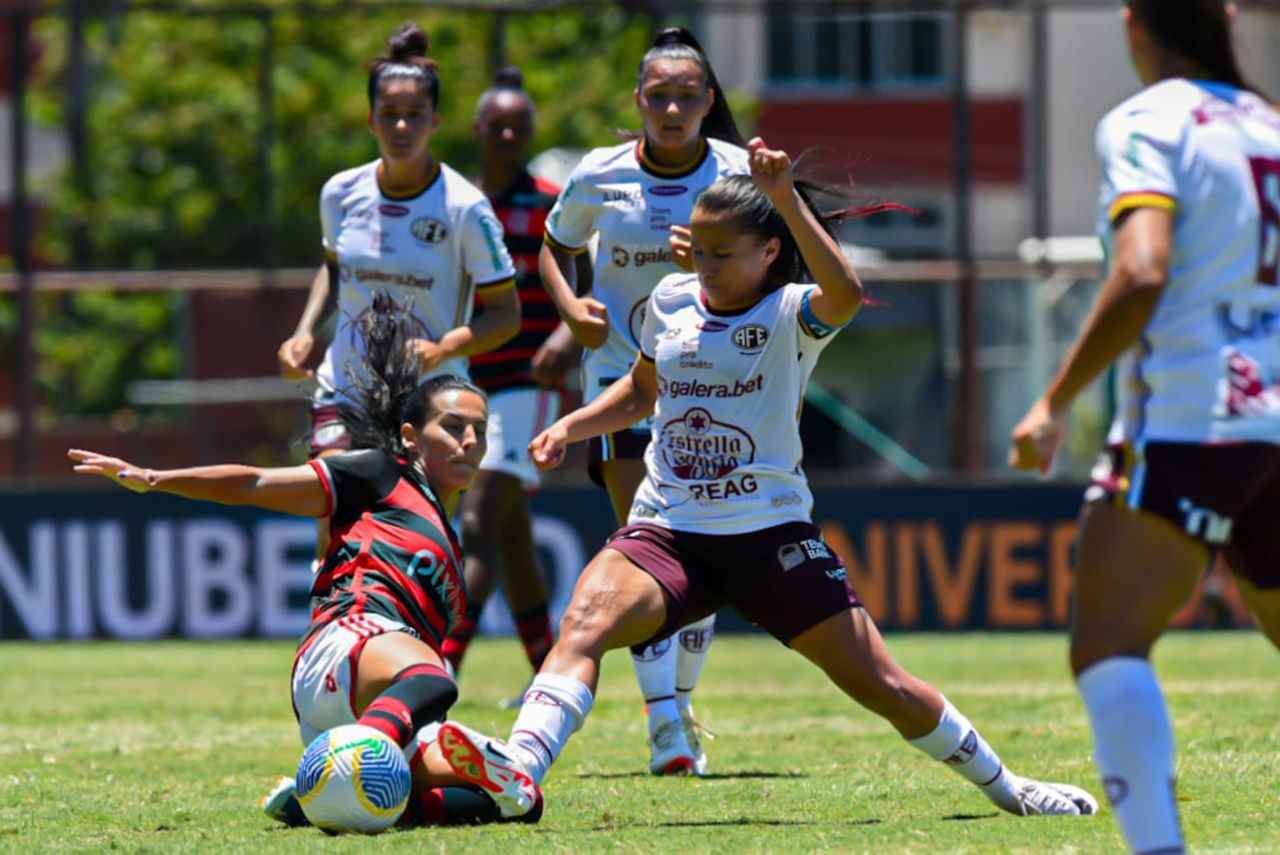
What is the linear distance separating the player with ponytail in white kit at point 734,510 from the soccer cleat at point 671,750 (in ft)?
4.01

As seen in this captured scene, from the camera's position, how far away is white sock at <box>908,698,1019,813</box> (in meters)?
5.44

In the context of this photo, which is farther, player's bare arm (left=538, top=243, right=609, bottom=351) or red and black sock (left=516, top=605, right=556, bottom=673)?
red and black sock (left=516, top=605, right=556, bottom=673)

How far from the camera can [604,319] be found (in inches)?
271

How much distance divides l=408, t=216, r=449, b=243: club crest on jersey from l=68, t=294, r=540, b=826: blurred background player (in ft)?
5.71

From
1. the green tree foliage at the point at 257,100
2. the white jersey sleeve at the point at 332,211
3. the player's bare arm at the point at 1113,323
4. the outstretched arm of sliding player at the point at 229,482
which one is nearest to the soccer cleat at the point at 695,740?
the outstretched arm of sliding player at the point at 229,482

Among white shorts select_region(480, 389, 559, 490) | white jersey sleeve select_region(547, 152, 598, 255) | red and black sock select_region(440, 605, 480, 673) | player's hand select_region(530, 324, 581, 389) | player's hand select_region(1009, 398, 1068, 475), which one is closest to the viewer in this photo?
player's hand select_region(1009, 398, 1068, 475)

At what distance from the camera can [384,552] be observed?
5.76m

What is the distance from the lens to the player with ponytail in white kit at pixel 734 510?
537 cm

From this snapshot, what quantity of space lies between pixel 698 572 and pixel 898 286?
33.2 feet

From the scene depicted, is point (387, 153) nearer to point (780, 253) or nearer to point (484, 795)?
point (780, 253)

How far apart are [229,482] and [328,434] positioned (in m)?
2.35

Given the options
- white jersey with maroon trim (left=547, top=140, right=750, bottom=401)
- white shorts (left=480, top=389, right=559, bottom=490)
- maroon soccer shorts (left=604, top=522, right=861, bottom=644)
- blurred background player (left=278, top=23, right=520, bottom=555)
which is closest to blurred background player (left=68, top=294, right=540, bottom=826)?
maroon soccer shorts (left=604, top=522, right=861, bottom=644)

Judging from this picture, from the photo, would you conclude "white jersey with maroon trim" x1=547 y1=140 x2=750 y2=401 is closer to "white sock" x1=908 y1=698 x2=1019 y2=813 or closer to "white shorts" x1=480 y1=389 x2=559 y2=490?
"white shorts" x1=480 y1=389 x2=559 y2=490

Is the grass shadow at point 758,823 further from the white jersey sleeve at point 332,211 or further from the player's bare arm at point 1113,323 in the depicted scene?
the white jersey sleeve at point 332,211
